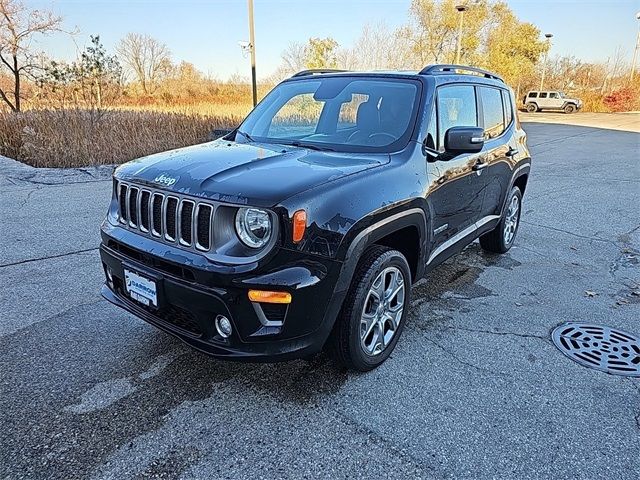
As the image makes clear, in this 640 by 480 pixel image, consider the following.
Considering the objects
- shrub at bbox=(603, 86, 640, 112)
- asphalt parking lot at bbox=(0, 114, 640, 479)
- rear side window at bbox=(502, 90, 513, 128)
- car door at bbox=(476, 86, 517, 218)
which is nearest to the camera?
asphalt parking lot at bbox=(0, 114, 640, 479)

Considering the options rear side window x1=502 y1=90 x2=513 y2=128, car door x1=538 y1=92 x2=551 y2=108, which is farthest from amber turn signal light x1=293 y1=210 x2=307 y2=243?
car door x1=538 y1=92 x2=551 y2=108

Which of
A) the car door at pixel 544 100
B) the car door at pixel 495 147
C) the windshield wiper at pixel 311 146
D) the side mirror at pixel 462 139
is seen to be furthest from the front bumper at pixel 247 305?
the car door at pixel 544 100

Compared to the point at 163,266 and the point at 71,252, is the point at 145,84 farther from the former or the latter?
the point at 163,266

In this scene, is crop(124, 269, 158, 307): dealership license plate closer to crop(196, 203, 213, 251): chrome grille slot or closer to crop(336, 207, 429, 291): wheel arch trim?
crop(196, 203, 213, 251): chrome grille slot

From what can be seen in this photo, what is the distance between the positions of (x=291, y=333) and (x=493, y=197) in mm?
2898

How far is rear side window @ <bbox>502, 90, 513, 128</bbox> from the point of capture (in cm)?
466

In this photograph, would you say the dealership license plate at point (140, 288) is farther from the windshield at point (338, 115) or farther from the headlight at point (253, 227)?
the windshield at point (338, 115)

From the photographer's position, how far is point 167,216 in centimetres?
241

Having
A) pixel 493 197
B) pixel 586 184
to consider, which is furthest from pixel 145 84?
pixel 493 197

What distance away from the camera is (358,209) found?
2.40m

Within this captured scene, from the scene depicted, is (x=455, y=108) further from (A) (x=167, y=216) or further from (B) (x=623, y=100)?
(B) (x=623, y=100)

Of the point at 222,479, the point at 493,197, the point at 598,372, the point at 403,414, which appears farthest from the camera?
the point at 493,197

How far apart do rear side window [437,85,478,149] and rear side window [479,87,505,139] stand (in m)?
0.24

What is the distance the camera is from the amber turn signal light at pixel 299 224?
7.07 ft
